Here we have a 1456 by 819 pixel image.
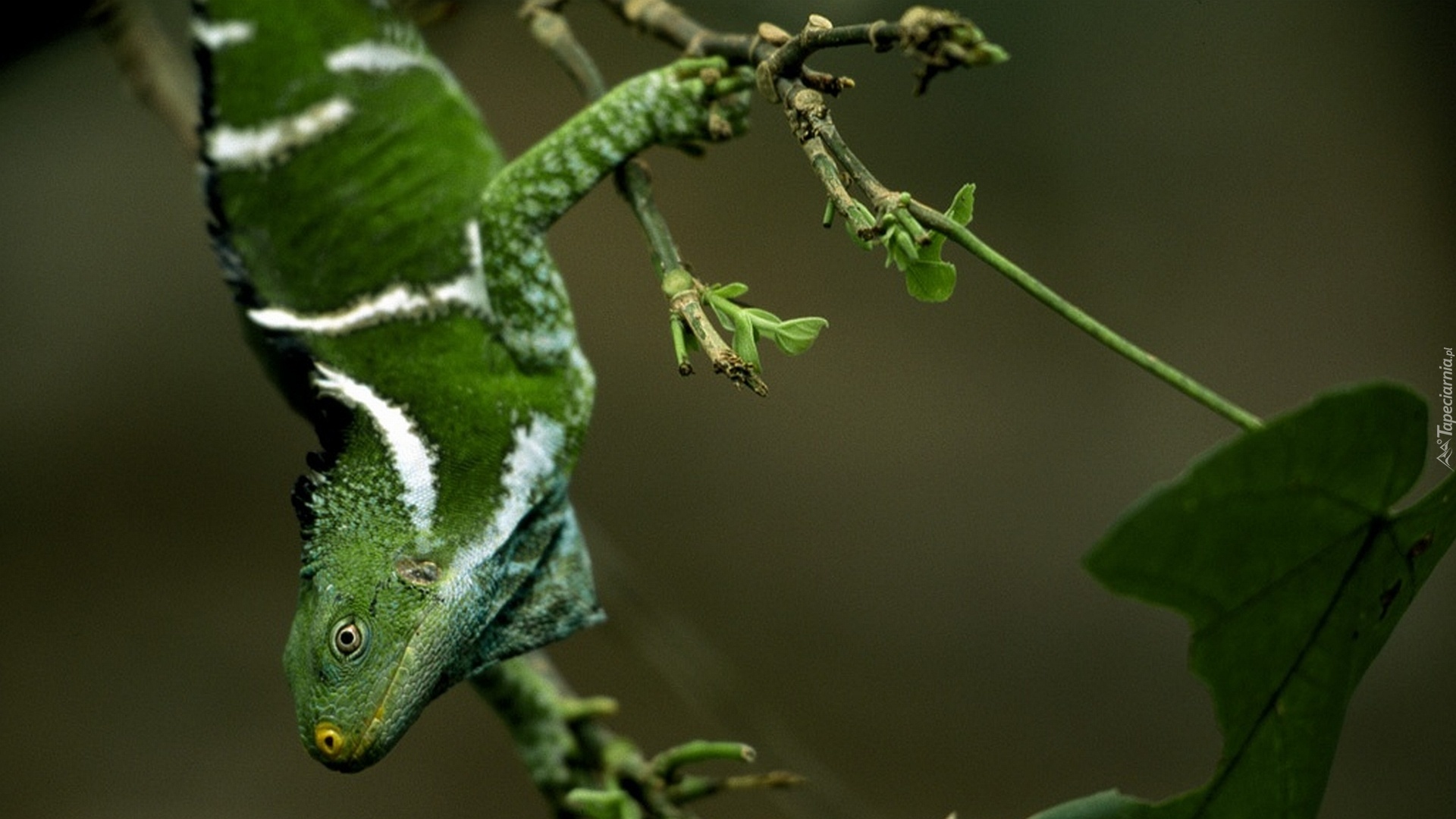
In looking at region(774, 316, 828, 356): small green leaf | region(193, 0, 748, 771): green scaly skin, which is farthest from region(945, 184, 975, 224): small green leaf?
region(193, 0, 748, 771): green scaly skin

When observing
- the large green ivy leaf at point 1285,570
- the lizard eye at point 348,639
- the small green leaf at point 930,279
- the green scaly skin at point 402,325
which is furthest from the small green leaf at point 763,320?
the lizard eye at point 348,639

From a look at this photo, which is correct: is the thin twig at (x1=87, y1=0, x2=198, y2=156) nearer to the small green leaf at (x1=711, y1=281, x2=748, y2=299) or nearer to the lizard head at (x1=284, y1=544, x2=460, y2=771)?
the lizard head at (x1=284, y1=544, x2=460, y2=771)

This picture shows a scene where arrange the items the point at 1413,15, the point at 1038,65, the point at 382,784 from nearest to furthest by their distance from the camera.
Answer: the point at 1413,15, the point at 1038,65, the point at 382,784

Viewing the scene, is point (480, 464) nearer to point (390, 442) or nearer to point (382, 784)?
point (390, 442)

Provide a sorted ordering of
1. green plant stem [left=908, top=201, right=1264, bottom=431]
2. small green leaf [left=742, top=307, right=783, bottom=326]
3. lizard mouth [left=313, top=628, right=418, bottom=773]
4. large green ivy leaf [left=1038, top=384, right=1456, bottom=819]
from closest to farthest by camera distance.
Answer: large green ivy leaf [left=1038, top=384, right=1456, bottom=819] < green plant stem [left=908, top=201, right=1264, bottom=431] < small green leaf [left=742, top=307, right=783, bottom=326] < lizard mouth [left=313, top=628, right=418, bottom=773]

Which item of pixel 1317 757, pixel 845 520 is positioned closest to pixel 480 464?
pixel 1317 757

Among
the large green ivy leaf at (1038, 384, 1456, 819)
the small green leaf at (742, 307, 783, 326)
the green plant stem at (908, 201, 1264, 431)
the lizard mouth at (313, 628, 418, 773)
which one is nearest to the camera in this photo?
the large green ivy leaf at (1038, 384, 1456, 819)

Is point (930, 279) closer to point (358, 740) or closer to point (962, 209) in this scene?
point (962, 209)
